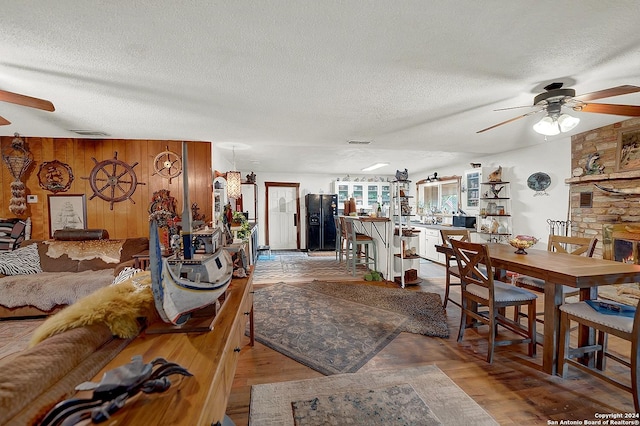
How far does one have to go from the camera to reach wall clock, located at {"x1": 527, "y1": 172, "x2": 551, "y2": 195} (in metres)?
4.25

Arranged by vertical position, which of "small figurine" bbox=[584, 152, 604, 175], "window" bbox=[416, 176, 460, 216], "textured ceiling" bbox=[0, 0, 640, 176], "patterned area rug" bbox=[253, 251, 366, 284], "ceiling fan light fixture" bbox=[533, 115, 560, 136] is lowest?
"patterned area rug" bbox=[253, 251, 366, 284]

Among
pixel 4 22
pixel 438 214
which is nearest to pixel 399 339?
pixel 4 22

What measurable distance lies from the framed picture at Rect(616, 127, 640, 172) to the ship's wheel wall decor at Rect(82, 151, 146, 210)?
21.1ft

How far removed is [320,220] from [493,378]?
561 centimetres

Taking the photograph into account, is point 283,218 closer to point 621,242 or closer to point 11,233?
point 11,233

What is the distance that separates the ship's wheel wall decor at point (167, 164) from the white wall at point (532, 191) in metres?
5.58

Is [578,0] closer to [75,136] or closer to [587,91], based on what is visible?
[587,91]

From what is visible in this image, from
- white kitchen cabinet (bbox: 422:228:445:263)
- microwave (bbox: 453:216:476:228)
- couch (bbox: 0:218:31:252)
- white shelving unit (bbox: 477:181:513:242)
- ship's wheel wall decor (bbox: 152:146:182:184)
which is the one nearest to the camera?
couch (bbox: 0:218:31:252)

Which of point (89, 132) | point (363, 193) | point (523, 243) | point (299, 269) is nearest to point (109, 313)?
point (523, 243)

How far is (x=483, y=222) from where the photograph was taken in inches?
202

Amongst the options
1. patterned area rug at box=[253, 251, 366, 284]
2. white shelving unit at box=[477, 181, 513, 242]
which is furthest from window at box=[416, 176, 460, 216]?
patterned area rug at box=[253, 251, 366, 284]

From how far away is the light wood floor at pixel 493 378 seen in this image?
1.66 meters

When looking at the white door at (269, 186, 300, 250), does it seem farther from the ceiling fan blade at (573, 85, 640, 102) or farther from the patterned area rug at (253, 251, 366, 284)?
the ceiling fan blade at (573, 85, 640, 102)

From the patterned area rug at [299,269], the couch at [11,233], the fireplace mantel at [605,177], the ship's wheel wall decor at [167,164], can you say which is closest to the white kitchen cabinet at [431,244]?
the patterned area rug at [299,269]
